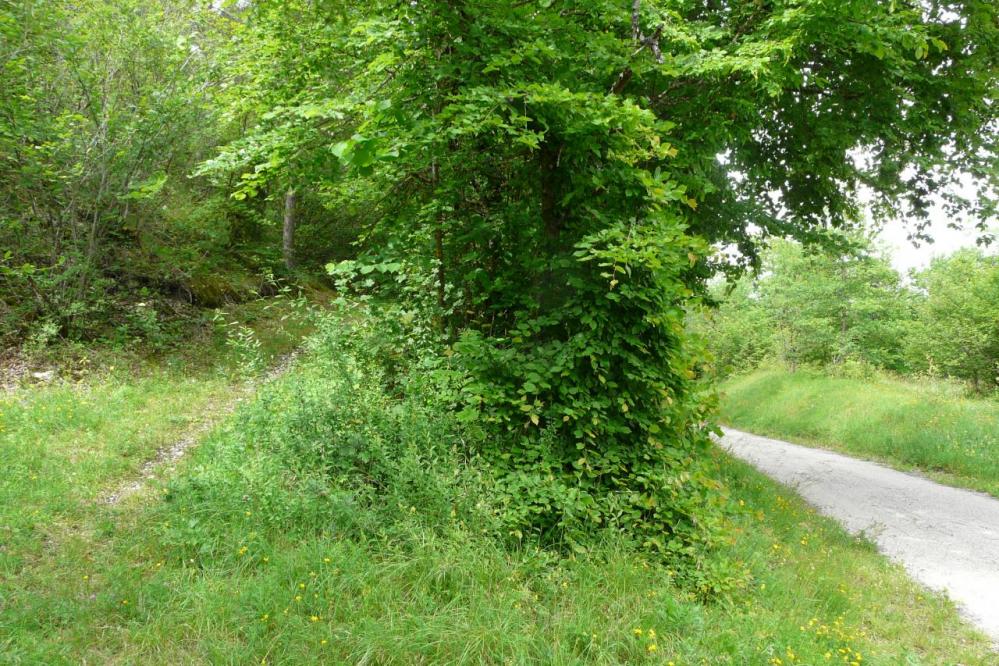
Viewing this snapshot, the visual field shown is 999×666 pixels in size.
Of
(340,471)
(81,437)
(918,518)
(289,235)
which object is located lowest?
(918,518)

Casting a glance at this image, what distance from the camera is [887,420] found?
13.8 m

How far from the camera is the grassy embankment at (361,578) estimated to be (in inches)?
134

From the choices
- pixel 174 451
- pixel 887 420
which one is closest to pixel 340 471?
pixel 174 451

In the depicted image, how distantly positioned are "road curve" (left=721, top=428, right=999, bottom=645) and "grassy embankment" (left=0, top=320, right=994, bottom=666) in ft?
1.62

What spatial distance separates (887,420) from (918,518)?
686 centimetres

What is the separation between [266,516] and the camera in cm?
446

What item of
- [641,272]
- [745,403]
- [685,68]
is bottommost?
[745,403]

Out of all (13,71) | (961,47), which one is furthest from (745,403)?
(13,71)

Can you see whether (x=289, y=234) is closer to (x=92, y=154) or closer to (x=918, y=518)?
(x=92, y=154)

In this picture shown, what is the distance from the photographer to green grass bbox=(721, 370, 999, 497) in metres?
10.8

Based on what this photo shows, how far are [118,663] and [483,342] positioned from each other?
292 centimetres

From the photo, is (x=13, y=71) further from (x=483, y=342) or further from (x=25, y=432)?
(x=483, y=342)

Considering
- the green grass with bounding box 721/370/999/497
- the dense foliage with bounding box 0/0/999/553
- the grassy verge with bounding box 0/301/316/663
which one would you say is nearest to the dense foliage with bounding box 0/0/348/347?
the dense foliage with bounding box 0/0/999/553

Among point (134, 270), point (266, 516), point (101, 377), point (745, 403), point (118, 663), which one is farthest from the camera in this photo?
point (745, 403)
